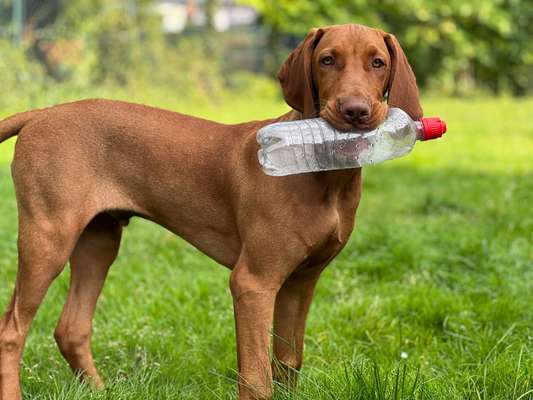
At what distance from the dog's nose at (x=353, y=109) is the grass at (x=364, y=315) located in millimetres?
863

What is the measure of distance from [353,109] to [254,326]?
0.90m

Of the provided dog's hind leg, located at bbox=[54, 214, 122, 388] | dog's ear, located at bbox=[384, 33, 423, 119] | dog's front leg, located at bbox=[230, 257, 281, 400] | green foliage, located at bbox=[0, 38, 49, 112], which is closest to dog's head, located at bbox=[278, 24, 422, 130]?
dog's ear, located at bbox=[384, 33, 423, 119]

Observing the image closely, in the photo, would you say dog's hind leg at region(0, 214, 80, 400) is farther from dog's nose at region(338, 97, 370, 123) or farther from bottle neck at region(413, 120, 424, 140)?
bottle neck at region(413, 120, 424, 140)

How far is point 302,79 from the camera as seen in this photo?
3547mm

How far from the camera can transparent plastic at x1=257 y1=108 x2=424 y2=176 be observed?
340cm

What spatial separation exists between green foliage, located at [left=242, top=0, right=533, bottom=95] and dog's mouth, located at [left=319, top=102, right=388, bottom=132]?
1731 centimetres

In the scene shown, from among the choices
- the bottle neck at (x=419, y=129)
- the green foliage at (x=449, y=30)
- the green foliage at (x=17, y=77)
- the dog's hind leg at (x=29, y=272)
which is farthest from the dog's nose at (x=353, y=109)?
the green foliage at (x=449, y=30)

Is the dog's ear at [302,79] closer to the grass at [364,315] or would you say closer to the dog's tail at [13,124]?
the grass at [364,315]

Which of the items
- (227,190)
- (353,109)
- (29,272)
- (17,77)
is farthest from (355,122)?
(17,77)

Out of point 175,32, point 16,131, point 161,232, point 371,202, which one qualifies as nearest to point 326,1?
point 175,32

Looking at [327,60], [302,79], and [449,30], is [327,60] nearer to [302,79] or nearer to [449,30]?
[302,79]

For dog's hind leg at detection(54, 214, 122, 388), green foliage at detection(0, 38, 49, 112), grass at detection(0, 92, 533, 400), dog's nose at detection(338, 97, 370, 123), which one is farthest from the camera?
green foliage at detection(0, 38, 49, 112)

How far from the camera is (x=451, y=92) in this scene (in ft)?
79.2

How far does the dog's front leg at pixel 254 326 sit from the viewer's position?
3.52 metres
